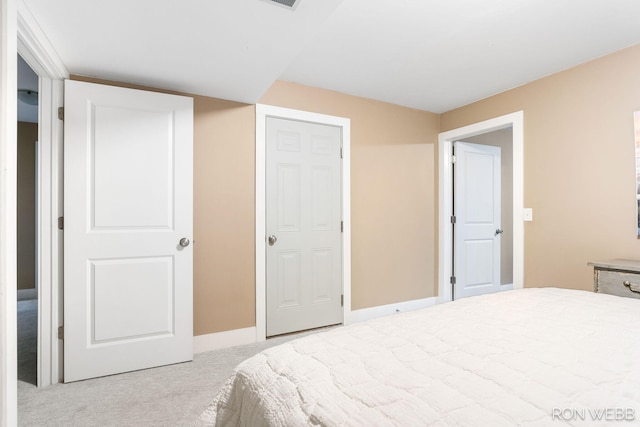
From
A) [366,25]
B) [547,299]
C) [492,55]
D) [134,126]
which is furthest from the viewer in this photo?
[492,55]

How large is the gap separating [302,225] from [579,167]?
7.81ft

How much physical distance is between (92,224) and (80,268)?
0.30m

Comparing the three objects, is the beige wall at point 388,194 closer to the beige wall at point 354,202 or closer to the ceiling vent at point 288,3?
the beige wall at point 354,202

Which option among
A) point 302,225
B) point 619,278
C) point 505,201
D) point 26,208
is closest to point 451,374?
point 619,278

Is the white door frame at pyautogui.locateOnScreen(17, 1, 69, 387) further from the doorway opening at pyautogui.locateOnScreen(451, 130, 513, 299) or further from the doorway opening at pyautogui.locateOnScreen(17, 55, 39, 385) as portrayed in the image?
the doorway opening at pyautogui.locateOnScreen(451, 130, 513, 299)

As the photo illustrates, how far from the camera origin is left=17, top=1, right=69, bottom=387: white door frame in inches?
80.4

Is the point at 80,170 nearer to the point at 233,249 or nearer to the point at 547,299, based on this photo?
the point at 233,249

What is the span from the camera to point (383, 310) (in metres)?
3.43

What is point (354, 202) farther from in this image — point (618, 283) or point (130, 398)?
point (130, 398)

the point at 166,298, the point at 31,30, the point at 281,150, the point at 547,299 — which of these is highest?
the point at 31,30

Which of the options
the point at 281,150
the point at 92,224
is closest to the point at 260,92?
the point at 281,150

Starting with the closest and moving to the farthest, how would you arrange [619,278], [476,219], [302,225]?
1. [619,278]
2. [302,225]
3. [476,219]

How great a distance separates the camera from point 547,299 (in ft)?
4.78

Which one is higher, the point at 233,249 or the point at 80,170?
the point at 80,170
